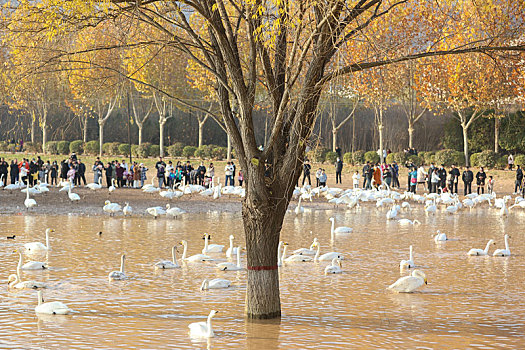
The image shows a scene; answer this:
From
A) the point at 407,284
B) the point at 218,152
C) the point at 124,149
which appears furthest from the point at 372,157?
the point at 407,284

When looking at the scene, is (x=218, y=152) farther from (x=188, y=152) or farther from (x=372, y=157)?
(x=372, y=157)

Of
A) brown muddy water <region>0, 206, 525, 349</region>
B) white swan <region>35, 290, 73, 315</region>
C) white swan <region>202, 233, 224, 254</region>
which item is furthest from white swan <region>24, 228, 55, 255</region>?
white swan <region>35, 290, 73, 315</region>

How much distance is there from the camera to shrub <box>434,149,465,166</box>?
45.8 meters

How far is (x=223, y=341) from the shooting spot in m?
9.83

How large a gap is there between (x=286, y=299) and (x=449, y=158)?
1388 inches

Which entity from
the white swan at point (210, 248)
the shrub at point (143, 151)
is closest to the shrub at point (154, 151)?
the shrub at point (143, 151)

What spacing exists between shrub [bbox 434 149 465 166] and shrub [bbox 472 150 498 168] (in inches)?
55.6

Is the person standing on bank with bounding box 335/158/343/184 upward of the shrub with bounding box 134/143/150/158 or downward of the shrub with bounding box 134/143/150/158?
downward

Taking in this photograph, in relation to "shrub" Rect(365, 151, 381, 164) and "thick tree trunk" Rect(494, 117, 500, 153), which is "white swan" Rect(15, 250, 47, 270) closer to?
"shrub" Rect(365, 151, 381, 164)

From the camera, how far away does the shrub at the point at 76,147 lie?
56.3m

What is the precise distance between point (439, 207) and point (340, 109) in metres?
26.0

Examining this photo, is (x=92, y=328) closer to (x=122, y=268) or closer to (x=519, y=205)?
(x=122, y=268)

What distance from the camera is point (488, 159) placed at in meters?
44.4

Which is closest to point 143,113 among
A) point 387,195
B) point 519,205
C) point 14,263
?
point 387,195
